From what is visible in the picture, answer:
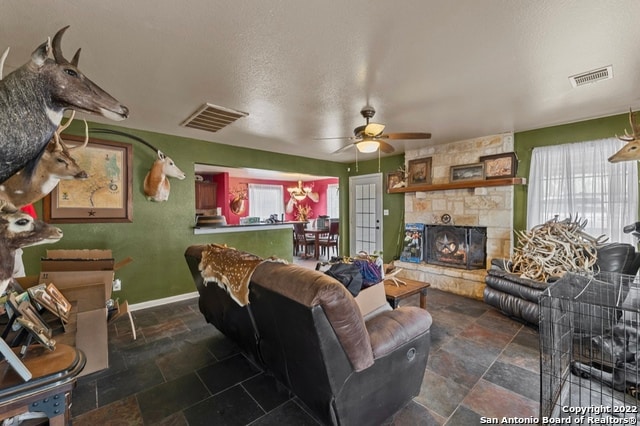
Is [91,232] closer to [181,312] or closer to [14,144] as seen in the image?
[181,312]

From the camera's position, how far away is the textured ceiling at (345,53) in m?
1.53

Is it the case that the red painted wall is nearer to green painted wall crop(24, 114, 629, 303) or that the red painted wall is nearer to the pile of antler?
green painted wall crop(24, 114, 629, 303)

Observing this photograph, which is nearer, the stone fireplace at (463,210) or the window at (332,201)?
the stone fireplace at (463,210)

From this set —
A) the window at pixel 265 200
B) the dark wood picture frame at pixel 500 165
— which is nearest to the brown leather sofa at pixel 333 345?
the dark wood picture frame at pixel 500 165

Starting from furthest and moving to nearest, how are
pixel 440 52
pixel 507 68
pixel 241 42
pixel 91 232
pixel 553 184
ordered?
1. pixel 553 184
2. pixel 91 232
3. pixel 507 68
4. pixel 440 52
5. pixel 241 42

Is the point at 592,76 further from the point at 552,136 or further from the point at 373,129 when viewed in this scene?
the point at 373,129

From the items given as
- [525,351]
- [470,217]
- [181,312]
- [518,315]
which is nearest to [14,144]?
[181,312]

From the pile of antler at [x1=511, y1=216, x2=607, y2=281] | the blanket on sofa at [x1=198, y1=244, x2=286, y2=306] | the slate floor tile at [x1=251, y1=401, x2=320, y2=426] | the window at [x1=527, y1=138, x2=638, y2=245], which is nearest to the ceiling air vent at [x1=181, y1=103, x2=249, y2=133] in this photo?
the blanket on sofa at [x1=198, y1=244, x2=286, y2=306]

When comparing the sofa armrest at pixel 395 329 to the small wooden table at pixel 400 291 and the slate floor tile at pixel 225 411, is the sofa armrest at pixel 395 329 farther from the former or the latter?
the slate floor tile at pixel 225 411

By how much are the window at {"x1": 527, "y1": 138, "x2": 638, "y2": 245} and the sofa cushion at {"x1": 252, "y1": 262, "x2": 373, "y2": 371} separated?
3833 mm

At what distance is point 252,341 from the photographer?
2.01 m

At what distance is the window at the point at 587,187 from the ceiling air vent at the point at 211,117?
413 cm

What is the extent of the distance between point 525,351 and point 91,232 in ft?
16.4

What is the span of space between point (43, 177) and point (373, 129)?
2632 millimetres
